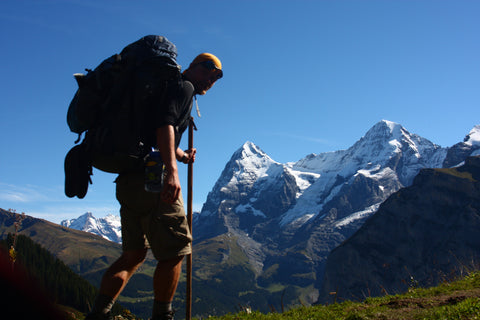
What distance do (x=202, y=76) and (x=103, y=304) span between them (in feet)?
10.9

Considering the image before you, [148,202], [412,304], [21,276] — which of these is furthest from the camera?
[412,304]

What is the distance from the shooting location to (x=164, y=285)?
186 inches

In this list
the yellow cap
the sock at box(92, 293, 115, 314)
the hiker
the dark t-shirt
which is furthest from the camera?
the yellow cap

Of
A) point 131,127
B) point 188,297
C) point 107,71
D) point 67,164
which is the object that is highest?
point 107,71

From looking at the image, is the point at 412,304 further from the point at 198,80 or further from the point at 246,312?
the point at 198,80

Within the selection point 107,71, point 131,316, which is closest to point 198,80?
point 107,71

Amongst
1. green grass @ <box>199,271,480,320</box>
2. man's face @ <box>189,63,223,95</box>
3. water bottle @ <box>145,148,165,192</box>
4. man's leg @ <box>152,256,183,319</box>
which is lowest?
green grass @ <box>199,271,480,320</box>

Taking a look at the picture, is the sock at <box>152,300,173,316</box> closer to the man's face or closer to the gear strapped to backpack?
the gear strapped to backpack

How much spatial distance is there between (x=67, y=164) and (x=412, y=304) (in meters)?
7.86

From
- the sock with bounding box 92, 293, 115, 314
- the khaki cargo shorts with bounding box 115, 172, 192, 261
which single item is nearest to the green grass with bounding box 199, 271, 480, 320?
the khaki cargo shorts with bounding box 115, 172, 192, 261

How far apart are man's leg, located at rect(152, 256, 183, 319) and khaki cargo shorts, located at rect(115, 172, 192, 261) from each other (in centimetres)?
11

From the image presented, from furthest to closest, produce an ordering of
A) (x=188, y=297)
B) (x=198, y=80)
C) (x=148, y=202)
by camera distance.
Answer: (x=188, y=297) → (x=198, y=80) → (x=148, y=202)

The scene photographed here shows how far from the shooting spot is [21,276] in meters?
1.56

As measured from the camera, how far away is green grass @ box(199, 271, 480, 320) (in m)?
6.93
